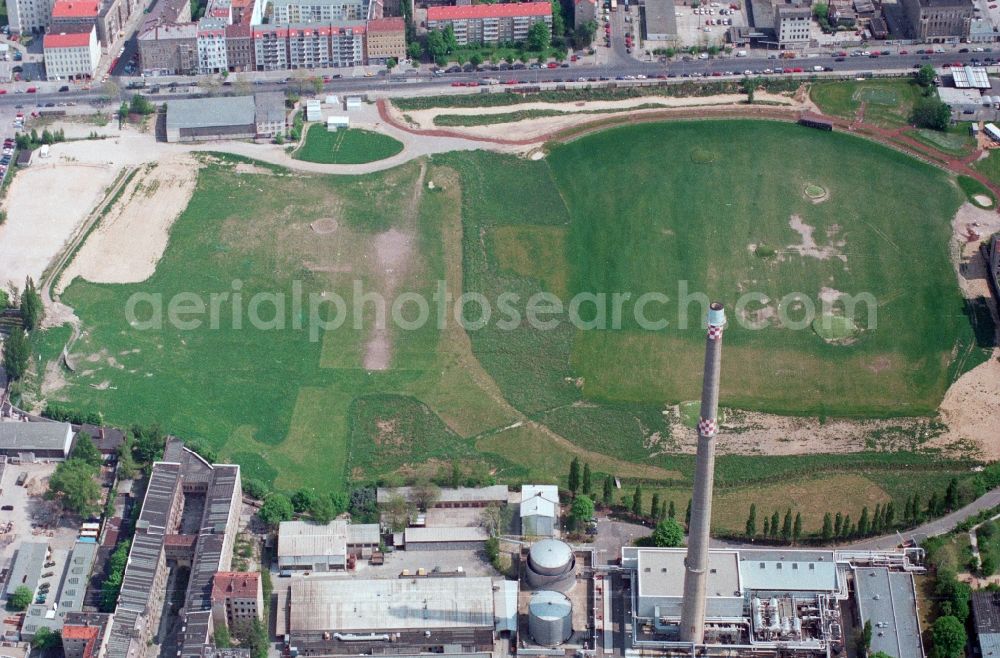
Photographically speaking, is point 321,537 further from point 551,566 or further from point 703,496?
point 703,496

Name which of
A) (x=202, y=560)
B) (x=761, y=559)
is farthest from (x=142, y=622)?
(x=761, y=559)

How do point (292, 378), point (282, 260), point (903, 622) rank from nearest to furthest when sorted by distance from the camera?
point (903, 622) → point (292, 378) → point (282, 260)

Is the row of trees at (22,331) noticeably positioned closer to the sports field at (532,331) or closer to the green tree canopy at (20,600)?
the sports field at (532,331)

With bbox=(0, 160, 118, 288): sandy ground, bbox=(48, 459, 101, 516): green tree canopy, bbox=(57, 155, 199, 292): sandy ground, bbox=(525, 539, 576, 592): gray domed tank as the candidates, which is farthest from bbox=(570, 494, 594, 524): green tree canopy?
bbox=(0, 160, 118, 288): sandy ground

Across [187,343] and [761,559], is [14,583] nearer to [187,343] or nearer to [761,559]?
[187,343]

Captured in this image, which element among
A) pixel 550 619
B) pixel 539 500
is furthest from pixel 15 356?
pixel 550 619

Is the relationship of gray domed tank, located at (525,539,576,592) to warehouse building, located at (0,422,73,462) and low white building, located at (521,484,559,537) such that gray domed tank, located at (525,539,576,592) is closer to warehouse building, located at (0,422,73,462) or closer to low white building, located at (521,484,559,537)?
low white building, located at (521,484,559,537)
